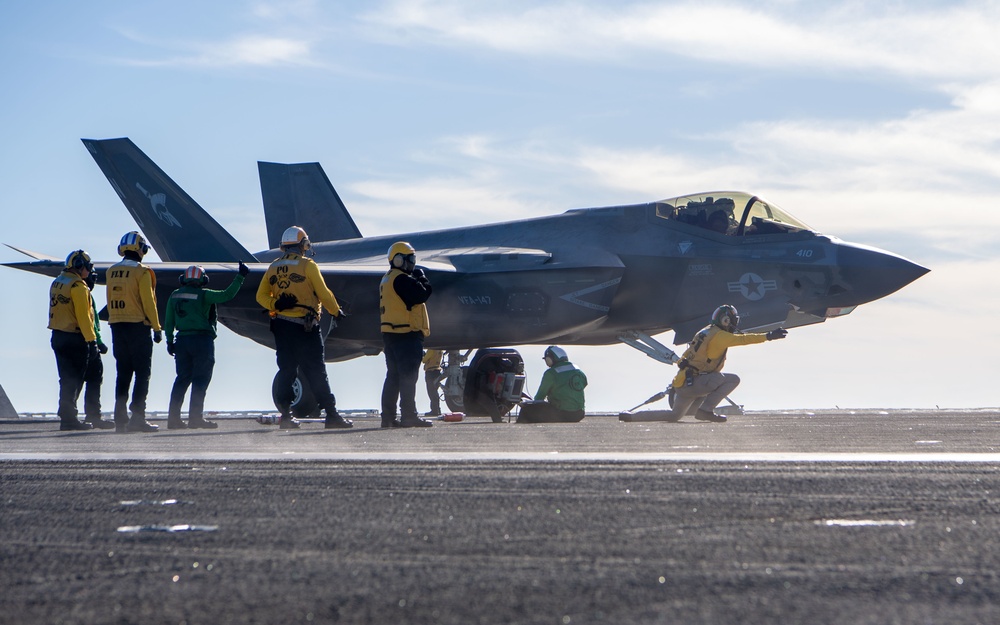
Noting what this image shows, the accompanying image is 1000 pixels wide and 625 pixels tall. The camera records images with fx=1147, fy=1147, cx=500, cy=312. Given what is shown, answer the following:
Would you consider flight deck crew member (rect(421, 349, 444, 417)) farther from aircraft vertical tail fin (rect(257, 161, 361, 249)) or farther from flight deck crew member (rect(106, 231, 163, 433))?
flight deck crew member (rect(106, 231, 163, 433))

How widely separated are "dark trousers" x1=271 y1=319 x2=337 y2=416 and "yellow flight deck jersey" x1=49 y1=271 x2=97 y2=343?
237 cm

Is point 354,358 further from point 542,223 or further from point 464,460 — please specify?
point 464,460

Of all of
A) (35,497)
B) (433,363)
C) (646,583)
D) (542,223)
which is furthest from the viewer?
(433,363)

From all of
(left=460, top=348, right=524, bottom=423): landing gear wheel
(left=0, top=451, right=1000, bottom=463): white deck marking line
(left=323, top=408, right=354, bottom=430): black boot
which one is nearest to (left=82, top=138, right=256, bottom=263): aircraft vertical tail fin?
→ (left=460, top=348, right=524, bottom=423): landing gear wheel

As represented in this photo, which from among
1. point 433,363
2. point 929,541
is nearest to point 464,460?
point 929,541

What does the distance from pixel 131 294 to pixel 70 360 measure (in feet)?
3.84

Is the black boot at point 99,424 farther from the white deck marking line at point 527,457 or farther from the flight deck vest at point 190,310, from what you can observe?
the white deck marking line at point 527,457

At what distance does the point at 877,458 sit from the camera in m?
6.16

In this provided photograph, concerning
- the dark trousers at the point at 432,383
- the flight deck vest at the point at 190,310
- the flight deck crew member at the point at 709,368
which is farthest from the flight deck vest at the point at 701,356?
the dark trousers at the point at 432,383

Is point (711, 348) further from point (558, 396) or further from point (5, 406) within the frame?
point (5, 406)

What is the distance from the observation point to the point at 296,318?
11258 mm

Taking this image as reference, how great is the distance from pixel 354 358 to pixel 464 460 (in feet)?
46.6

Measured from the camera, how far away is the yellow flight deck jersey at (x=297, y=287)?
11.2 m

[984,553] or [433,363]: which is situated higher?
[433,363]
